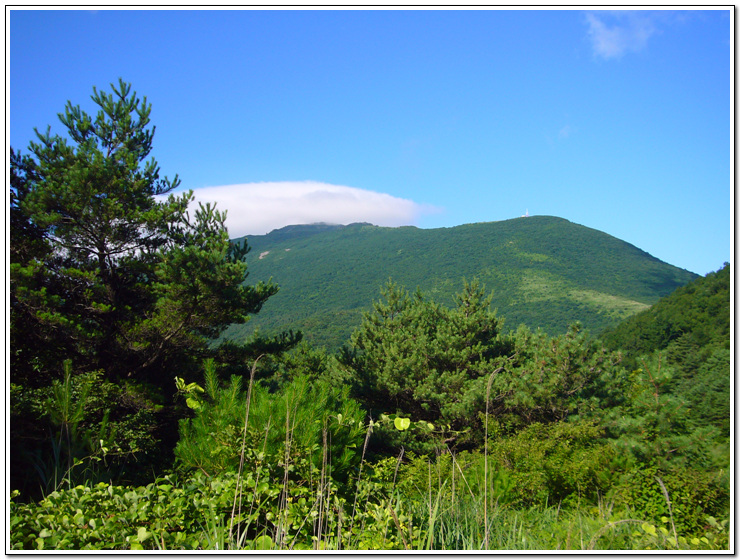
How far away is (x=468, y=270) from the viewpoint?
64.1m

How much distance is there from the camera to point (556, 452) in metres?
8.89

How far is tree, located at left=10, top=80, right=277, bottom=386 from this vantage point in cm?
833

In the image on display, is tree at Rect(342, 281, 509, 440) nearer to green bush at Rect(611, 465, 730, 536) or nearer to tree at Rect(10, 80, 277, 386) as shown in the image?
tree at Rect(10, 80, 277, 386)

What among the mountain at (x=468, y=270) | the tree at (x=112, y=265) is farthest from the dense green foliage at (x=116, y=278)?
the mountain at (x=468, y=270)

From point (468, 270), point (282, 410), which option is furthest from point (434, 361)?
point (468, 270)

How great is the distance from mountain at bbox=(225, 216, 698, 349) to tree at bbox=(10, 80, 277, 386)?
27117 millimetres

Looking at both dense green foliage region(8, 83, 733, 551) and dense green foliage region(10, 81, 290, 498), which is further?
dense green foliage region(10, 81, 290, 498)

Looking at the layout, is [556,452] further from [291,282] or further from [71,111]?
[291,282]

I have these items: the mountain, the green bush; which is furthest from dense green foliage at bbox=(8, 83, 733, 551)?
the mountain

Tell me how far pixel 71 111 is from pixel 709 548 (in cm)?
1193

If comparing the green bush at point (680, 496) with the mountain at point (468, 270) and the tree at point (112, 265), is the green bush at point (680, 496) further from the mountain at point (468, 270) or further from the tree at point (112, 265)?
the mountain at point (468, 270)

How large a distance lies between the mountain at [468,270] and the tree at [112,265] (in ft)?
89.0

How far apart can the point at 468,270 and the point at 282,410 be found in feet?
205

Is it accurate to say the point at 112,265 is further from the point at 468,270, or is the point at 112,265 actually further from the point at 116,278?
the point at 468,270
